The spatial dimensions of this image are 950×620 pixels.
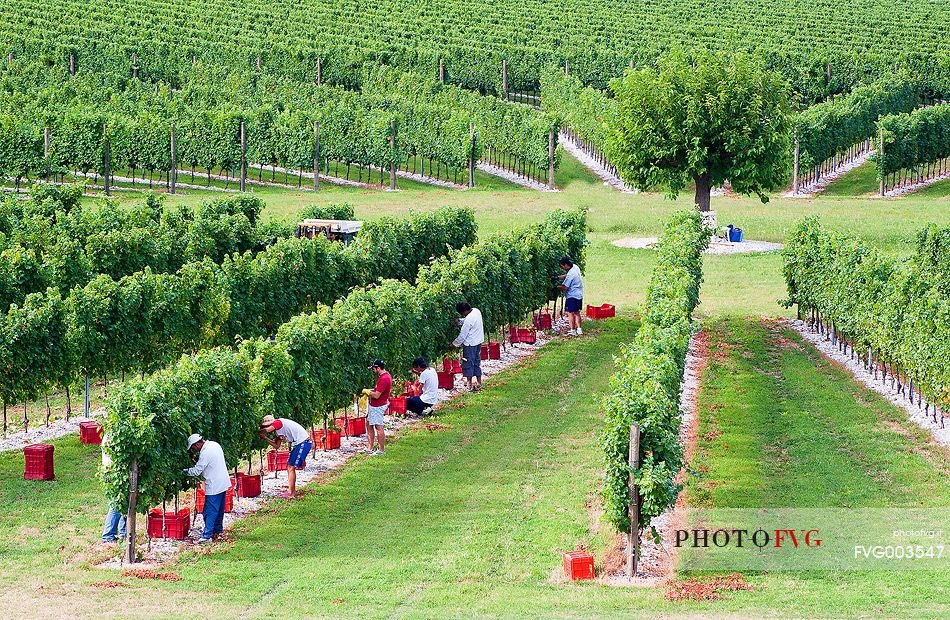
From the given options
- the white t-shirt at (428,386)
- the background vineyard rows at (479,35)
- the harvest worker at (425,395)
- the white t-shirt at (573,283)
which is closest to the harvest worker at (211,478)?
the harvest worker at (425,395)

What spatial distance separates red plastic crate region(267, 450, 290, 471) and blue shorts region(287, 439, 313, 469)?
47 cm

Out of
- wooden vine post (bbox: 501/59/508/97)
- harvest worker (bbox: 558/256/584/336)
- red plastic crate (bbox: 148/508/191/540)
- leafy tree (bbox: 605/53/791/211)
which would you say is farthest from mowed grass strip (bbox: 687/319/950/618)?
wooden vine post (bbox: 501/59/508/97)

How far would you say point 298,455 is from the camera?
79.6 feet

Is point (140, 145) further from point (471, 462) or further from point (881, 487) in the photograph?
point (881, 487)

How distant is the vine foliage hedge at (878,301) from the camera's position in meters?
28.7

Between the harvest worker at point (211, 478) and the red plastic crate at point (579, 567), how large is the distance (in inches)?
212

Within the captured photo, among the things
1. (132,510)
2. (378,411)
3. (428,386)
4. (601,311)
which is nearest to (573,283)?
(601,311)

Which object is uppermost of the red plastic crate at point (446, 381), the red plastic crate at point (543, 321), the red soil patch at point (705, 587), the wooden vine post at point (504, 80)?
the wooden vine post at point (504, 80)

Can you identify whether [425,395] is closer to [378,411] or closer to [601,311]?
[378,411]

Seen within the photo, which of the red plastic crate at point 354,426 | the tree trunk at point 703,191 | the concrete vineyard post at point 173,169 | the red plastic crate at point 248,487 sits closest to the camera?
the red plastic crate at point 248,487

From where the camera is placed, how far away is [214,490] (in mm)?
21422

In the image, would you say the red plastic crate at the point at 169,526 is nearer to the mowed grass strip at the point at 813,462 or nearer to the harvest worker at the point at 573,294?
the mowed grass strip at the point at 813,462

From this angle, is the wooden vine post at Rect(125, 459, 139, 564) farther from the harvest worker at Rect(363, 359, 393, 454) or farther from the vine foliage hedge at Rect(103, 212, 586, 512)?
the harvest worker at Rect(363, 359, 393, 454)

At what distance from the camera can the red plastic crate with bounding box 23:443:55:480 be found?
975 inches
